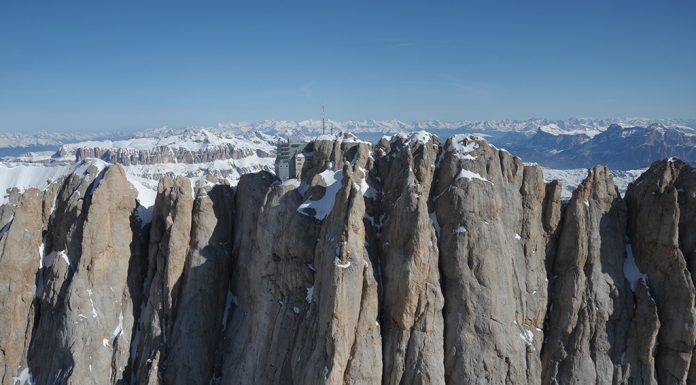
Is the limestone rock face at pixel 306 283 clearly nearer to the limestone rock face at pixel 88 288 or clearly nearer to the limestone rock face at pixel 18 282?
the limestone rock face at pixel 88 288

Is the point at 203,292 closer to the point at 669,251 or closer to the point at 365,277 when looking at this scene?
the point at 365,277

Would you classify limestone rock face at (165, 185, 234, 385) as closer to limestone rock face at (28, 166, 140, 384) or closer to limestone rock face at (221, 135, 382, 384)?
limestone rock face at (221, 135, 382, 384)

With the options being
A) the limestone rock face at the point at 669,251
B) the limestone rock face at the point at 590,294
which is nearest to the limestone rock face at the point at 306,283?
the limestone rock face at the point at 590,294

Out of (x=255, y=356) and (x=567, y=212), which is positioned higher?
(x=567, y=212)

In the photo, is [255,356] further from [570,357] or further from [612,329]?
[612,329]

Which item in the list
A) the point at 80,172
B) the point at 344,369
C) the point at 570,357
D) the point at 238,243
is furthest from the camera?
the point at 80,172

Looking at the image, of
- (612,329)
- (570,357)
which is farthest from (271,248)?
(612,329)

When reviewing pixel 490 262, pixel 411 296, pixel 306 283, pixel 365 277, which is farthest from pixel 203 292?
pixel 490 262
